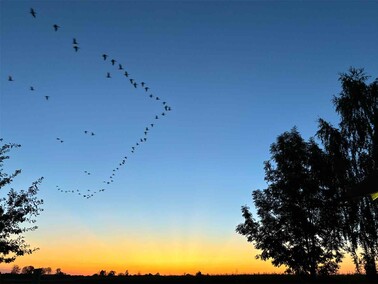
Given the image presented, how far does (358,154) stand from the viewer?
95.8 feet

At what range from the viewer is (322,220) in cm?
3291

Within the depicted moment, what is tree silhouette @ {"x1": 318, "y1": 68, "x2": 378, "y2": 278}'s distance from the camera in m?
27.8

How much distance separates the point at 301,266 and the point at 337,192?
723 centimetres

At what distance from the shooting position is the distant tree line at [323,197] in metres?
28.4

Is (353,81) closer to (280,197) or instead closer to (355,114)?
(355,114)

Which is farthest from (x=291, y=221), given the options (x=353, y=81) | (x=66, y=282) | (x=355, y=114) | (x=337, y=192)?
(x=66, y=282)

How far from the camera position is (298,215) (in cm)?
3325

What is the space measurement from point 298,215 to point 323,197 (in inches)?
115

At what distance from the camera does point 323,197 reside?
33.7m

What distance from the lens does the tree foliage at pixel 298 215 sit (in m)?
32.3

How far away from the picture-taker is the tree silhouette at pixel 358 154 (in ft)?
91.0

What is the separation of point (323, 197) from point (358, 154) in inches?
244

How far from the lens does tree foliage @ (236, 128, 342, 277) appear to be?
32.3 m

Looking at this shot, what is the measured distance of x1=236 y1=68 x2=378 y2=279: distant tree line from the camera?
93.2 feet
